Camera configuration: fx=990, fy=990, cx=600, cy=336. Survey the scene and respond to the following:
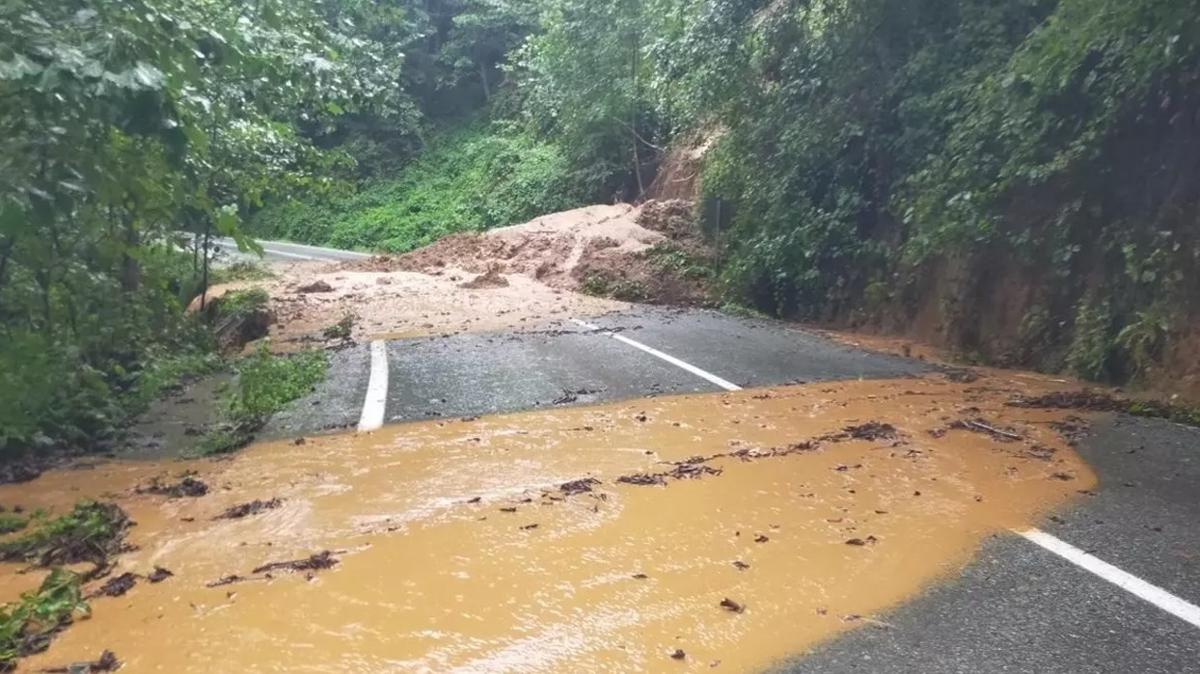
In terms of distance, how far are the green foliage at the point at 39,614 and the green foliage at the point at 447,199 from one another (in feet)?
94.0

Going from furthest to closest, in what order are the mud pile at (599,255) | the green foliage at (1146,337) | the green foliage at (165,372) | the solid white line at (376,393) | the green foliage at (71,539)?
the mud pile at (599,255), the green foliage at (165,372), the green foliage at (1146,337), the solid white line at (376,393), the green foliage at (71,539)

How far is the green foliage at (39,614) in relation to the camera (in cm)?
400

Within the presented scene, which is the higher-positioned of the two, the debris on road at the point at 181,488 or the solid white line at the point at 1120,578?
the solid white line at the point at 1120,578

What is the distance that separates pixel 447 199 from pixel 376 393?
31698mm

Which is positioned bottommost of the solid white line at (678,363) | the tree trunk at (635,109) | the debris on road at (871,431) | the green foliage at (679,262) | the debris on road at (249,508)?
the debris on road at (249,508)

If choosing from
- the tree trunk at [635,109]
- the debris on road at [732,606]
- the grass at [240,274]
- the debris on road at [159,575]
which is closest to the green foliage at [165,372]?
the debris on road at [159,575]

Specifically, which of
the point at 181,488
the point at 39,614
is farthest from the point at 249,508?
the point at 39,614

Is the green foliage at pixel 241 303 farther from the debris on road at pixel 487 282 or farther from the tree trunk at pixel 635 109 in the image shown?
the tree trunk at pixel 635 109

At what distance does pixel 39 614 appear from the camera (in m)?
4.29

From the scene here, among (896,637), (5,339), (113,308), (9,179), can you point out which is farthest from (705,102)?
(896,637)

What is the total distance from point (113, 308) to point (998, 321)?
10870 millimetres

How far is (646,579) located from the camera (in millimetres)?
4707

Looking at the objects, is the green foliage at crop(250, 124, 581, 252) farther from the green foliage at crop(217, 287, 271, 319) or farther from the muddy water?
the muddy water

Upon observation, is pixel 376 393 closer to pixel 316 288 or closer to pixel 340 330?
pixel 340 330
